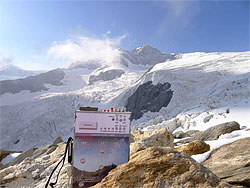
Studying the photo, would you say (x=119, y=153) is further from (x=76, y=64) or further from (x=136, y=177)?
(x=76, y=64)

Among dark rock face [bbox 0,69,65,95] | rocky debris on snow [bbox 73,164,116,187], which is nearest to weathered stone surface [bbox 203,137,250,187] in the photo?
rocky debris on snow [bbox 73,164,116,187]

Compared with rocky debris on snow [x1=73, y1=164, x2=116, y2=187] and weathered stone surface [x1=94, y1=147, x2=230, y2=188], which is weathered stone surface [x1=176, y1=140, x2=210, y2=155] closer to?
weathered stone surface [x1=94, y1=147, x2=230, y2=188]

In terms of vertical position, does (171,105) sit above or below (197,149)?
above

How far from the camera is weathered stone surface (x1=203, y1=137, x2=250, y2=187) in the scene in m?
2.42

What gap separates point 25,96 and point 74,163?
163 feet

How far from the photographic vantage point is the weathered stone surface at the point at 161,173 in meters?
1.79

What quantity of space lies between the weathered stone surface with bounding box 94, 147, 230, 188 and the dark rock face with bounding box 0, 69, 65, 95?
171 feet

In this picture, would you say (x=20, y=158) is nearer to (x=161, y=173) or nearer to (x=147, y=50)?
(x=161, y=173)

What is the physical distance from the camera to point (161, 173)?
6.34 feet

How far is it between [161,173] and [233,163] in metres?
1.60

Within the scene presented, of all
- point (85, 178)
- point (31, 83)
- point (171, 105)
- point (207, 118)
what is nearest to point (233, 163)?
point (85, 178)

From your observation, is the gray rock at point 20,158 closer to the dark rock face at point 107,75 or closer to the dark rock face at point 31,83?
the dark rock face at point 31,83

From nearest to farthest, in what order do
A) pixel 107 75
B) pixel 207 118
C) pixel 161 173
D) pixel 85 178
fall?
pixel 161 173
pixel 85 178
pixel 207 118
pixel 107 75

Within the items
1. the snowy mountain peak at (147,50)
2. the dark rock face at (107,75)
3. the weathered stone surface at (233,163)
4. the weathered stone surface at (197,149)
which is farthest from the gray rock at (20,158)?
the snowy mountain peak at (147,50)
